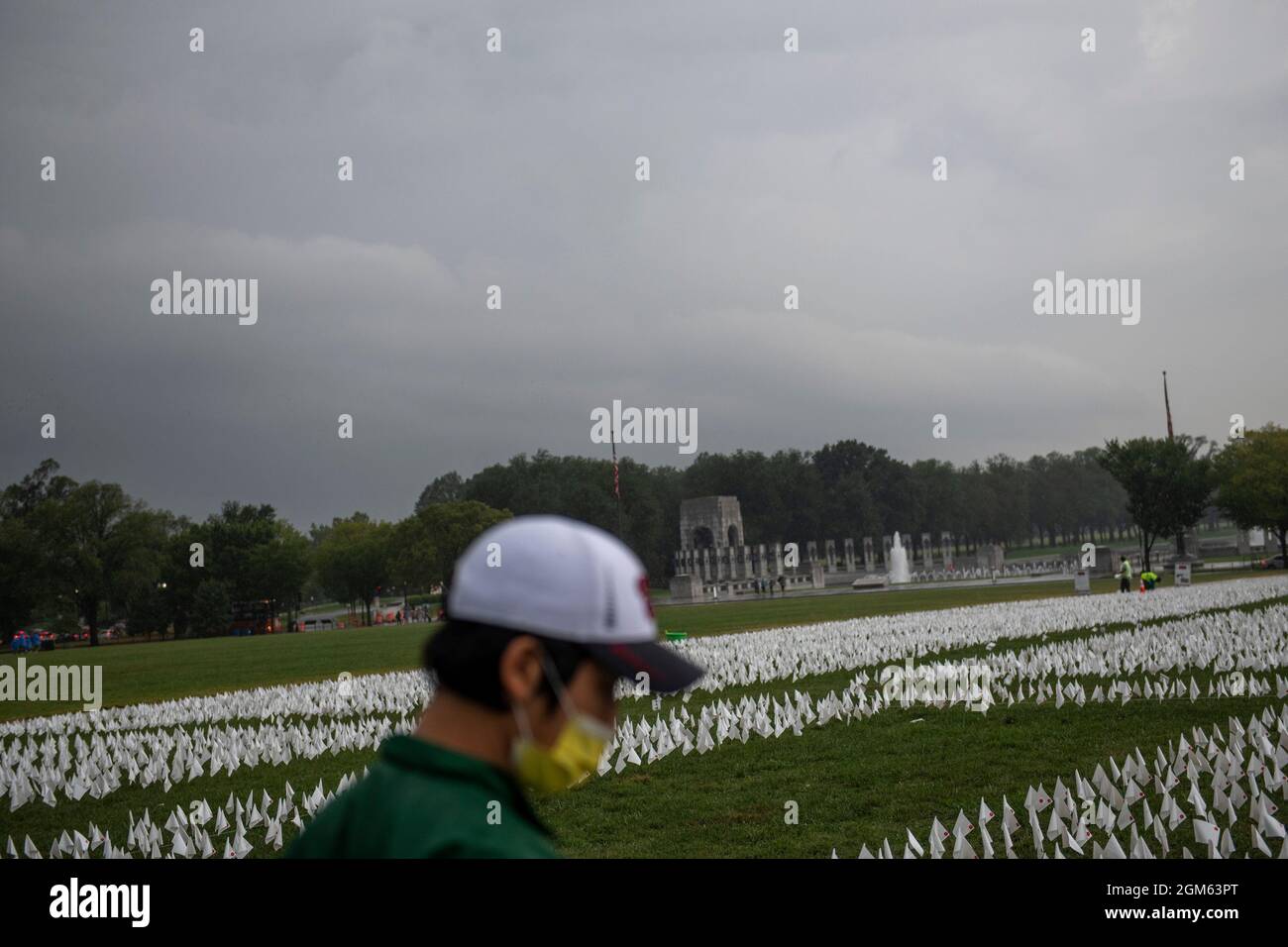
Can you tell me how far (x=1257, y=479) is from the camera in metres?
59.6

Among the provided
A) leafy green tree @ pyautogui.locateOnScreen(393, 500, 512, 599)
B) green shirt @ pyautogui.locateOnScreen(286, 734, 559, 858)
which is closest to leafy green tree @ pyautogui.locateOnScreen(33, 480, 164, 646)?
leafy green tree @ pyautogui.locateOnScreen(393, 500, 512, 599)

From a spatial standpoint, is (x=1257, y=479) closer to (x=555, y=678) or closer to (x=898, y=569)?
(x=898, y=569)

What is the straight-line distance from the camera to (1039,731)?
41.2ft

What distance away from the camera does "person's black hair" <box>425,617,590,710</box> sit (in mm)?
2088

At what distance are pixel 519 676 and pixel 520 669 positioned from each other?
0.01 metres

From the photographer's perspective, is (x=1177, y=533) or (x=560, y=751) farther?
(x=1177, y=533)

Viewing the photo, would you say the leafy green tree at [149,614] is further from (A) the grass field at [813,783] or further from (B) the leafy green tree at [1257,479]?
(B) the leafy green tree at [1257,479]

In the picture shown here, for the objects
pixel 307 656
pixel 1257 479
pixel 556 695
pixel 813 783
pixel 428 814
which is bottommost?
pixel 307 656

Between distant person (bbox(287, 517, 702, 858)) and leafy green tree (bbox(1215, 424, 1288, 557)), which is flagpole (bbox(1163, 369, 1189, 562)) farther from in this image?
distant person (bbox(287, 517, 702, 858))

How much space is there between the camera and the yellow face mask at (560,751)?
6.93 feet

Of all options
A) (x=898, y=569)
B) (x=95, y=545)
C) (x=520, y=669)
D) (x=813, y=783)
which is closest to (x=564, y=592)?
(x=520, y=669)
